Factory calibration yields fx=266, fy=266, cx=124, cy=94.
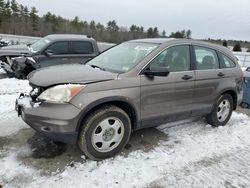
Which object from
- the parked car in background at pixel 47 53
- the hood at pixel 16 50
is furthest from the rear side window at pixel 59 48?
the hood at pixel 16 50

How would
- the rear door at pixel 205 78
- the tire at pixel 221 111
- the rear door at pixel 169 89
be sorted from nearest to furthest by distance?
1. the rear door at pixel 169 89
2. the rear door at pixel 205 78
3. the tire at pixel 221 111

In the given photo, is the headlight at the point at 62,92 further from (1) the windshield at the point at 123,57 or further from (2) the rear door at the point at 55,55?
(2) the rear door at the point at 55,55

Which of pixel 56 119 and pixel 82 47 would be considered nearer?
pixel 56 119

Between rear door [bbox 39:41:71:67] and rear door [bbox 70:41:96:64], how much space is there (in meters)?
0.18

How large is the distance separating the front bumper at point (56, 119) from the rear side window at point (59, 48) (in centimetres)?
610

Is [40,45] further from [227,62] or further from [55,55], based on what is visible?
[227,62]

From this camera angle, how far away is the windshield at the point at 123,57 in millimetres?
4160

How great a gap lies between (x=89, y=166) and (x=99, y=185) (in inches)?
18.2

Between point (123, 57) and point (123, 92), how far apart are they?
3.04 feet

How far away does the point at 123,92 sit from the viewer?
379cm

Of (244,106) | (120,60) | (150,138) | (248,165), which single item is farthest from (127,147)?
(244,106)

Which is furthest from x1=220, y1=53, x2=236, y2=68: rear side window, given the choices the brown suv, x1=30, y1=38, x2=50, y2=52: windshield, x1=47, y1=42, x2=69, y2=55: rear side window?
x1=30, y1=38, x2=50, y2=52: windshield

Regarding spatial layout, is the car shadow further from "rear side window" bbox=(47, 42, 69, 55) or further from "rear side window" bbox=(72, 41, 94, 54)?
"rear side window" bbox=(72, 41, 94, 54)

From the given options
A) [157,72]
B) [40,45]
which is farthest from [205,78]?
[40,45]
